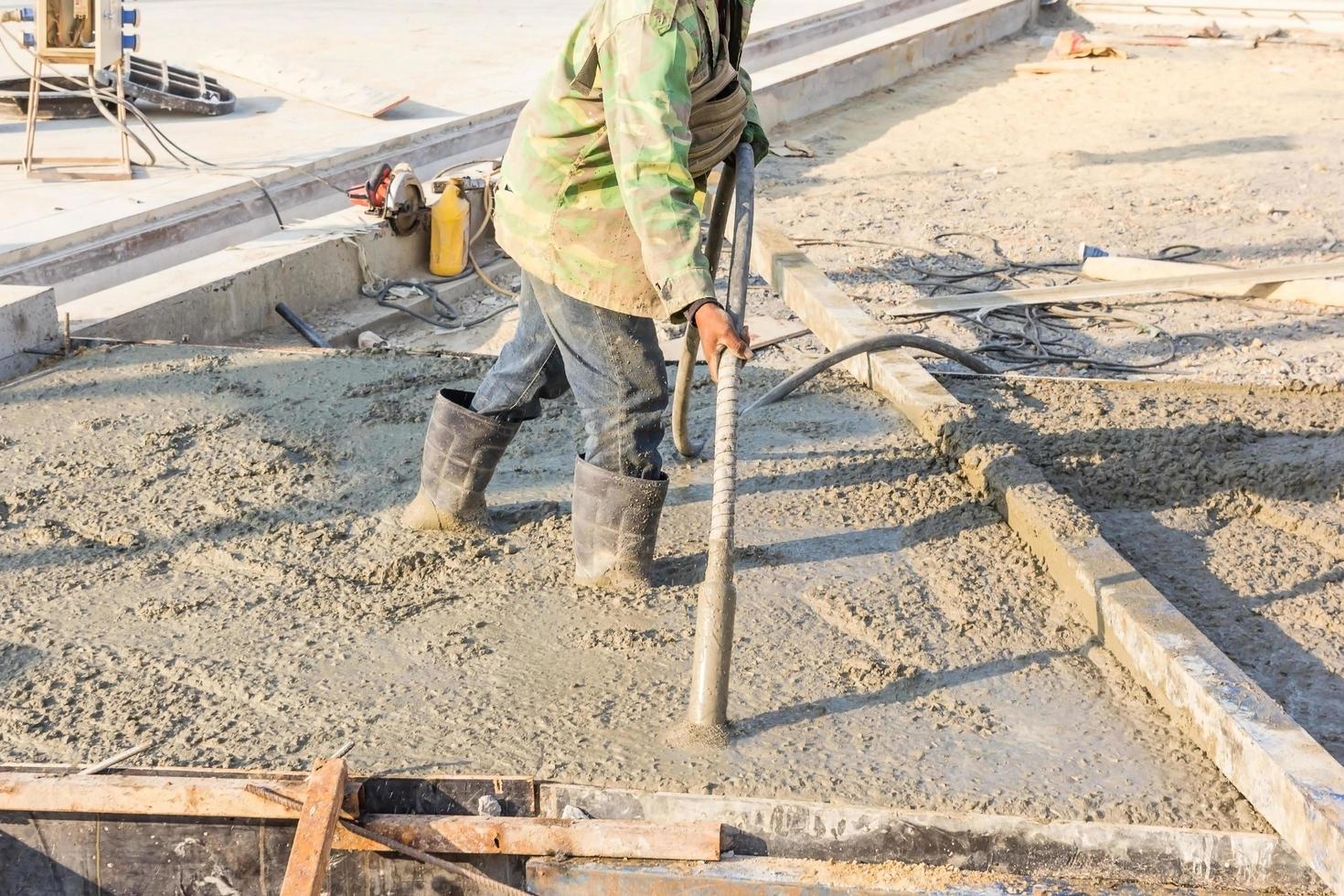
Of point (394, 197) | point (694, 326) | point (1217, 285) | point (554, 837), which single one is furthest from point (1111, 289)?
point (554, 837)

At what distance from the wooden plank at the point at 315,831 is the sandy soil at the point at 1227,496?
215cm

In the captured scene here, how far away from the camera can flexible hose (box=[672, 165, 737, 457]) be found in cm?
327

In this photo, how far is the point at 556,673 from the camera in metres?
3.02

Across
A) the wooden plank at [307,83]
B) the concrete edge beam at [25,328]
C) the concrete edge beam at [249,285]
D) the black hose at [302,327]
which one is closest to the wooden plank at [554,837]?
the concrete edge beam at [25,328]

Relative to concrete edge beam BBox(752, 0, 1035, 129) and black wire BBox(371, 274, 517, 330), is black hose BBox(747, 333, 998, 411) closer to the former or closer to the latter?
black wire BBox(371, 274, 517, 330)

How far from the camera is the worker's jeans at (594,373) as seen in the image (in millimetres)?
3053

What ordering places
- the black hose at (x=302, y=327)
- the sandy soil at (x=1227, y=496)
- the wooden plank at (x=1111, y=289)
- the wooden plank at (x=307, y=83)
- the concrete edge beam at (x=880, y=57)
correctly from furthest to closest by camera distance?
the concrete edge beam at (x=880, y=57)
the wooden plank at (x=307, y=83)
the wooden plank at (x=1111, y=289)
the black hose at (x=302, y=327)
the sandy soil at (x=1227, y=496)

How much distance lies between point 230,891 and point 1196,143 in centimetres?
954

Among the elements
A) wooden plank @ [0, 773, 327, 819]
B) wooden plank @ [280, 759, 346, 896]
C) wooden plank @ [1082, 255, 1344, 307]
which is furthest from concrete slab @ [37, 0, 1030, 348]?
wooden plank @ [1082, 255, 1344, 307]

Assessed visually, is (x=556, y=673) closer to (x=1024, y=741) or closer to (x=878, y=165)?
(x=1024, y=741)

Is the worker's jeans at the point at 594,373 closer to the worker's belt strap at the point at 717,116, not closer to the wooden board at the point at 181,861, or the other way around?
the worker's belt strap at the point at 717,116

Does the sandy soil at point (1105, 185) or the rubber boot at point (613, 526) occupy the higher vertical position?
the rubber boot at point (613, 526)

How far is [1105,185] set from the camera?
9078 millimetres

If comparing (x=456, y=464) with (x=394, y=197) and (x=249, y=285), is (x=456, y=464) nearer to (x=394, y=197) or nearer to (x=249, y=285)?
(x=249, y=285)
